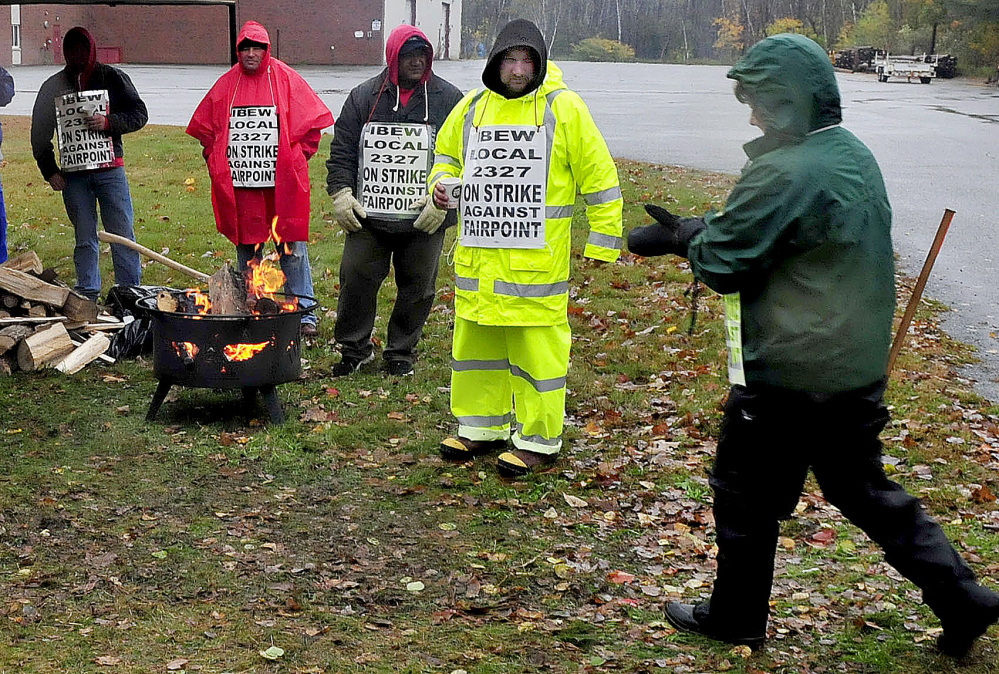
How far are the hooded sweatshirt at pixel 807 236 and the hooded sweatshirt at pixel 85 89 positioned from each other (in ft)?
20.9

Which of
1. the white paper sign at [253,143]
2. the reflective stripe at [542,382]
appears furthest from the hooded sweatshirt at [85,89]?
the reflective stripe at [542,382]

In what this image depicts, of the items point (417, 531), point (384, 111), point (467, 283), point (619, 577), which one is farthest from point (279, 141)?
point (619, 577)

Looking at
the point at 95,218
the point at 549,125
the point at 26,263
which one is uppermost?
the point at 549,125

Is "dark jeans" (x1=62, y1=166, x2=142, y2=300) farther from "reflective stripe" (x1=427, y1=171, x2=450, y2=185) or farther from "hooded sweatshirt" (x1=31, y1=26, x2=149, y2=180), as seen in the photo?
"reflective stripe" (x1=427, y1=171, x2=450, y2=185)

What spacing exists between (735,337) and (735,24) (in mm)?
47452

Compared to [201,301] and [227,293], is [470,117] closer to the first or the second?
[227,293]

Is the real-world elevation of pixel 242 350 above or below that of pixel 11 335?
above

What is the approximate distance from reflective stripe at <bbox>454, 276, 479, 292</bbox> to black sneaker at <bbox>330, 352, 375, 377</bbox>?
2216 mm

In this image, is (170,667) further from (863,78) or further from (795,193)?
(863,78)

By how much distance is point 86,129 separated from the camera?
28.7 ft

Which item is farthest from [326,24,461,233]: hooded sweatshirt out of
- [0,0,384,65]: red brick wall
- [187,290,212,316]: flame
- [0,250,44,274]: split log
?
[0,0,384,65]: red brick wall

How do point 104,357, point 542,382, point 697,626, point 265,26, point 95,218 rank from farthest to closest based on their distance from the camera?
point 265,26
point 95,218
point 104,357
point 542,382
point 697,626

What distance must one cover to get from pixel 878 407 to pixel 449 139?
10.4ft

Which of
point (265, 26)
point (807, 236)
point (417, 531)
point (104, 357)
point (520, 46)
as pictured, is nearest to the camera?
point (807, 236)
